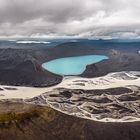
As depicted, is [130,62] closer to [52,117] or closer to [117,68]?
[117,68]

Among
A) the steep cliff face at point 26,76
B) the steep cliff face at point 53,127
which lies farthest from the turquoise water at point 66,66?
the steep cliff face at point 53,127

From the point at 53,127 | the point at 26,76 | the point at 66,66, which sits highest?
the point at 26,76

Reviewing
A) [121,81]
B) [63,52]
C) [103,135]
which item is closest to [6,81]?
[121,81]

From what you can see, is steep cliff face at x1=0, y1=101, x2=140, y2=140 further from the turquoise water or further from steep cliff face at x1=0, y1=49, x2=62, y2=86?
the turquoise water

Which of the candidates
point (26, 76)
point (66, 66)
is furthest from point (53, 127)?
point (66, 66)

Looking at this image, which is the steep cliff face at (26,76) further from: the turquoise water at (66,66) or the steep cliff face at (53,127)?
the steep cliff face at (53,127)

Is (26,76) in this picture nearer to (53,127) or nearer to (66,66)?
(66,66)

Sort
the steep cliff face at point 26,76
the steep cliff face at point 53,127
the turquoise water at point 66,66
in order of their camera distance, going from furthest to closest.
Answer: the turquoise water at point 66,66
the steep cliff face at point 26,76
the steep cliff face at point 53,127

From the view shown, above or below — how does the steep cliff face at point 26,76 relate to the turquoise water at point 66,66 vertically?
above
